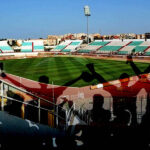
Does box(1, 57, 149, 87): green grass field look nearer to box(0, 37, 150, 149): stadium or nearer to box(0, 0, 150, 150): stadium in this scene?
box(0, 37, 150, 149): stadium

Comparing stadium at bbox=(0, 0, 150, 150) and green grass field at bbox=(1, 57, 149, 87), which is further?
green grass field at bbox=(1, 57, 149, 87)

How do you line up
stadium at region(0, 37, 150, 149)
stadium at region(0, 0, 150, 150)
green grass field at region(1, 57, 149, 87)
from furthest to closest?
1. green grass field at region(1, 57, 149, 87)
2. stadium at region(0, 37, 150, 149)
3. stadium at region(0, 0, 150, 150)

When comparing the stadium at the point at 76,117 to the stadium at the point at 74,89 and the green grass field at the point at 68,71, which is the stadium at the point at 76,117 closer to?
the stadium at the point at 74,89

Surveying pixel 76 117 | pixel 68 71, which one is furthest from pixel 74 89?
pixel 68 71

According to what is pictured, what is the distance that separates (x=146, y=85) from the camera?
18.5 m

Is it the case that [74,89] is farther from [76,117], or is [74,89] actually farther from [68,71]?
[68,71]

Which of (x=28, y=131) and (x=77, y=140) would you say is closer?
(x=28, y=131)

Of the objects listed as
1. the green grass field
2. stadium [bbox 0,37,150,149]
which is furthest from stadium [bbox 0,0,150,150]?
the green grass field

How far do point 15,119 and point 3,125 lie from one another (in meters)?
0.26

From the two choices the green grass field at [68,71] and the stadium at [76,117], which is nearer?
the stadium at [76,117]

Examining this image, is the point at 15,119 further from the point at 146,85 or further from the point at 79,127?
the point at 146,85

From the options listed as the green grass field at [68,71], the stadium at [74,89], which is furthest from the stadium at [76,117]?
the green grass field at [68,71]

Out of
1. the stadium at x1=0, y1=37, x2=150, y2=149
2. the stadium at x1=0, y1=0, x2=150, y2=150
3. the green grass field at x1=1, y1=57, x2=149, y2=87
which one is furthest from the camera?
the green grass field at x1=1, y1=57, x2=149, y2=87

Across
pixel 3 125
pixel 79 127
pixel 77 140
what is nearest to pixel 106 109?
pixel 79 127
